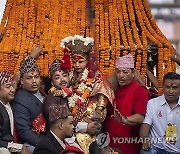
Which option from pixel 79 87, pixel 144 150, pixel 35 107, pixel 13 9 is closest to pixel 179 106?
pixel 144 150

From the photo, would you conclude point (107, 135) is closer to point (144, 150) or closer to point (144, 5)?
point (144, 150)

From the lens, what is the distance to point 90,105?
6.98m

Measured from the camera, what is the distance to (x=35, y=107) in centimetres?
701

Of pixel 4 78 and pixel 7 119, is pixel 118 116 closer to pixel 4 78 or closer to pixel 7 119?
pixel 7 119

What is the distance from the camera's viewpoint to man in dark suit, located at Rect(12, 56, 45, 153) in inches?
270

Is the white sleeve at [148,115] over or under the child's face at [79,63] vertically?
under

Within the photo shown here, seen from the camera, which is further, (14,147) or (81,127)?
(81,127)

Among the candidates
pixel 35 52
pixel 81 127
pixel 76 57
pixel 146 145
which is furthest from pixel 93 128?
pixel 35 52

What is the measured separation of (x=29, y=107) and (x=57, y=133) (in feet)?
4.64

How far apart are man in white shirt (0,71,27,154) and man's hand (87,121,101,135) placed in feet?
2.26

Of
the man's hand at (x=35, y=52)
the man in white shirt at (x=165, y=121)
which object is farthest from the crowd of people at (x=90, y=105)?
the man's hand at (x=35, y=52)

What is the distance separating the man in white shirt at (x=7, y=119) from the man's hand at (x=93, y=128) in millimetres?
688

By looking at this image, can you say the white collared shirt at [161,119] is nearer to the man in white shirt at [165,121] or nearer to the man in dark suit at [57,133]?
the man in white shirt at [165,121]

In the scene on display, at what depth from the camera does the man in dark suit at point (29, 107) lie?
6859 millimetres
